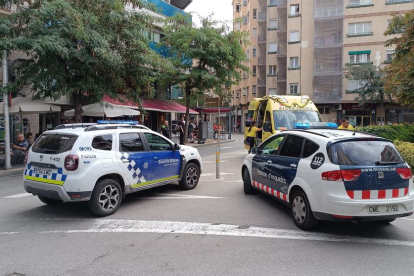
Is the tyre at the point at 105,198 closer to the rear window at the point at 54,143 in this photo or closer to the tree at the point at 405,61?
the rear window at the point at 54,143

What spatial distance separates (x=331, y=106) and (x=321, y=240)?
36.3 metres

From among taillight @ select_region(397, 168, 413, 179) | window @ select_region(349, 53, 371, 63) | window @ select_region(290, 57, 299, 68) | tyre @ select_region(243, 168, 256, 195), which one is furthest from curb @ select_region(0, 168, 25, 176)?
window @ select_region(349, 53, 371, 63)

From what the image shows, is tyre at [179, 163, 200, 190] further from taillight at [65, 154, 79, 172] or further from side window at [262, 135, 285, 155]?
taillight at [65, 154, 79, 172]

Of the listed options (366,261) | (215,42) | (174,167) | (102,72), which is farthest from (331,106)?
(366,261)

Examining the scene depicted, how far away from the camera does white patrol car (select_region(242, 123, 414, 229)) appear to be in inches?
189

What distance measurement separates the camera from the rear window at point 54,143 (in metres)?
5.98

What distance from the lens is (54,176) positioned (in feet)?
19.4

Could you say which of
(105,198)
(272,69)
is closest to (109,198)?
(105,198)

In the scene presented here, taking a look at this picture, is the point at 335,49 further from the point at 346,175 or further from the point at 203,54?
the point at 346,175

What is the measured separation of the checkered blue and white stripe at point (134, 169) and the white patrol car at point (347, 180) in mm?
3017

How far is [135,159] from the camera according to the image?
6.79 metres

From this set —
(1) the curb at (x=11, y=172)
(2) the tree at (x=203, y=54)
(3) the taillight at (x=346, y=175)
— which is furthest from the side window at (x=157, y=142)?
(2) the tree at (x=203, y=54)

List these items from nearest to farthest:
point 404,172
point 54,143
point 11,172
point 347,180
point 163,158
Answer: point 347,180 → point 404,172 → point 54,143 → point 163,158 → point 11,172

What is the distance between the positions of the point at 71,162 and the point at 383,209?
503cm
